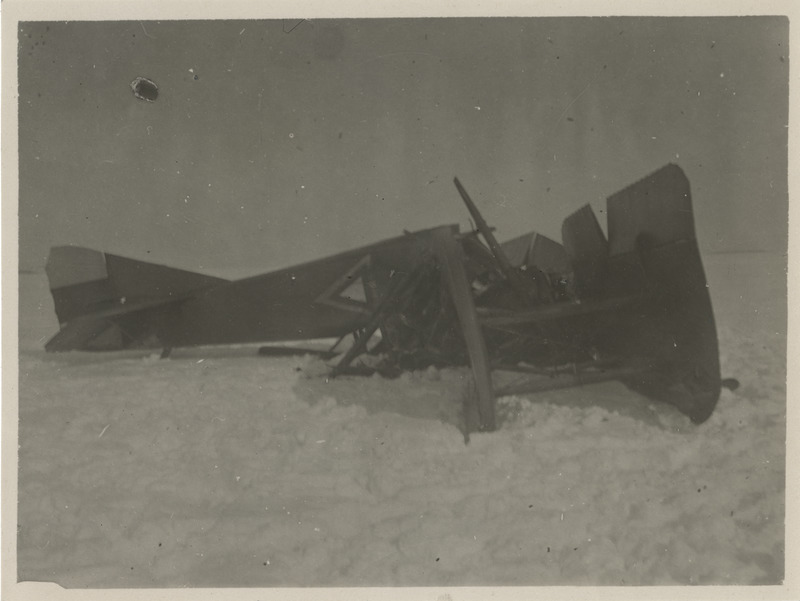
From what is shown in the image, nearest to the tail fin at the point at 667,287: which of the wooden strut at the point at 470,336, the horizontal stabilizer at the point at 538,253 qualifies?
the horizontal stabilizer at the point at 538,253

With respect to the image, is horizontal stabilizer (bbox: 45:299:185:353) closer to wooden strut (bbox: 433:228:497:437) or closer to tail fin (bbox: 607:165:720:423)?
wooden strut (bbox: 433:228:497:437)

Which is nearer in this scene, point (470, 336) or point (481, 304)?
point (470, 336)

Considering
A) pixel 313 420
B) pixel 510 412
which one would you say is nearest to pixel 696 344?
pixel 510 412

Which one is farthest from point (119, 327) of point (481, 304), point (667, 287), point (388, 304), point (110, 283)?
point (667, 287)

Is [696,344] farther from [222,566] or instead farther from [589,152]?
[222,566]

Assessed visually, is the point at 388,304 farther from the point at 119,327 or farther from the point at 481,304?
the point at 119,327

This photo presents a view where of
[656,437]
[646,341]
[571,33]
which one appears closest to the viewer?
Answer: [656,437]

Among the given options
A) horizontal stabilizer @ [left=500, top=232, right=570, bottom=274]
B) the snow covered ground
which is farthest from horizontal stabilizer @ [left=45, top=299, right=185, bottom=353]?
horizontal stabilizer @ [left=500, top=232, right=570, bottom=274]
